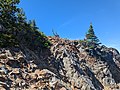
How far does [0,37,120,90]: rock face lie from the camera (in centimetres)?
3614

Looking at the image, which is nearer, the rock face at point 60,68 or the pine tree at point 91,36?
the rock face at point 60,68

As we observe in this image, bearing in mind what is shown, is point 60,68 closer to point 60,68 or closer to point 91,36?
point 60,68

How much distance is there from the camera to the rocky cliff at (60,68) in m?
36.2

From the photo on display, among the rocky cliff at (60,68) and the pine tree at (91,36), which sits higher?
the pine tree at (91,36)

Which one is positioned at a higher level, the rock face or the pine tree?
the pine tree

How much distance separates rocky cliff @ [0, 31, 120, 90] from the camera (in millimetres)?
36156

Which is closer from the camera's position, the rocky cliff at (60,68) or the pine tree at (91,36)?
the rocky cliff at (60,68)

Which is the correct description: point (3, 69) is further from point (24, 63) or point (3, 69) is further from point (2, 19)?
point (2, 19)

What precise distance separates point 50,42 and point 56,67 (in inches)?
360

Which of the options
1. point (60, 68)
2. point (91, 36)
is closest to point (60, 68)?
point (60, 68)

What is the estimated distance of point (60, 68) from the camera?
5038cm

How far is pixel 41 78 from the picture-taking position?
3794 cm

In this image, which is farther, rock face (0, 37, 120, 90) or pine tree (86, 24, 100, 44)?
pine tree (86, 24, 100, 44)

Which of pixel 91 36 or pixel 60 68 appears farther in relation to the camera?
pixel 91 36
